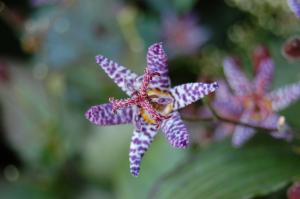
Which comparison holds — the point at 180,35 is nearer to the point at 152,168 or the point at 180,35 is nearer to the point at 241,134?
the point at 152,168

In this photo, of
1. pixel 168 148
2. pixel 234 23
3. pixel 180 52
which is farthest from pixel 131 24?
pixel 168 148

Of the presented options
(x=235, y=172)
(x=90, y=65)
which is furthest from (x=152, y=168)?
(x=90, y=65)

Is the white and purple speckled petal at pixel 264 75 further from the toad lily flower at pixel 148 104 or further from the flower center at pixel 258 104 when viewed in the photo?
the toad lily flower at pixel 148 104

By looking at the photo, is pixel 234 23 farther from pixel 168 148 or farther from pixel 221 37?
pixel 168 148

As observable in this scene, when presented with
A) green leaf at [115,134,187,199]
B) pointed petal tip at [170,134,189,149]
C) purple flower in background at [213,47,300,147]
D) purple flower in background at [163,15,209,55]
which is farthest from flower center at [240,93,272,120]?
purple flower in background at [163,15,209,55]

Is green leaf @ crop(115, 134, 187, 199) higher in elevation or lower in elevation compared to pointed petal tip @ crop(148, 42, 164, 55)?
higher

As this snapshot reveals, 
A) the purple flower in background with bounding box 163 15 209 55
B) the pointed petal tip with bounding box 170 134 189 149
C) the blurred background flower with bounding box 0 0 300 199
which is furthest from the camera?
the purple flower in background with bounding box 163 15 209 55

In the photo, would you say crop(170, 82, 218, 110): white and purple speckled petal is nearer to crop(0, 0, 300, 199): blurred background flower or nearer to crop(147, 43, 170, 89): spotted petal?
crop(147, 43, 170, 89): spotted petal
